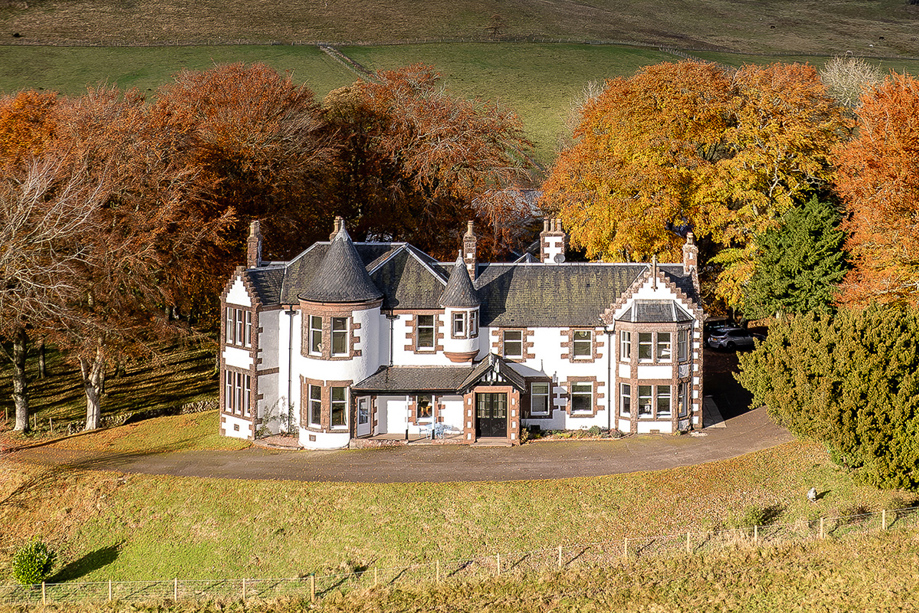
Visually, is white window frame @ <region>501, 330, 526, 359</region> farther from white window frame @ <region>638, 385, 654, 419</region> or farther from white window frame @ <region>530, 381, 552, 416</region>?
white window frame @ <region>638, 385, 654, 419</region>

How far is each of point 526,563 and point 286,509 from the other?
371 inches

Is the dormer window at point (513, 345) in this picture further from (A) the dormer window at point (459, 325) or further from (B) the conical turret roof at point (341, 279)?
(B) the conical turret roof at point (341, 279)

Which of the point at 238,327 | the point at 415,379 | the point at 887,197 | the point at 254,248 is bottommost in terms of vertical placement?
the point at 415,379

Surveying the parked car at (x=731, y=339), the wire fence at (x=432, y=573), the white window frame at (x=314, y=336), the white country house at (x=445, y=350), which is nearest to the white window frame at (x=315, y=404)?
the white country house at (x=445, y=350)

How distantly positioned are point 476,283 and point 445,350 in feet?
13.3

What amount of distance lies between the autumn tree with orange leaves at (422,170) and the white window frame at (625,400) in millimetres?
16496

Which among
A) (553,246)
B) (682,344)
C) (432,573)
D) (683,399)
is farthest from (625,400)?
(432,573)

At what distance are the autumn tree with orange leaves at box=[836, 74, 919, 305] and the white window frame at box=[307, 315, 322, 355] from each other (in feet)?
80.5

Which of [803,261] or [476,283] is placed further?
[803,261]

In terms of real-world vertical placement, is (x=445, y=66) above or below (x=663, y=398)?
above

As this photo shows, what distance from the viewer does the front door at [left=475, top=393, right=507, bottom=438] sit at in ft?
128

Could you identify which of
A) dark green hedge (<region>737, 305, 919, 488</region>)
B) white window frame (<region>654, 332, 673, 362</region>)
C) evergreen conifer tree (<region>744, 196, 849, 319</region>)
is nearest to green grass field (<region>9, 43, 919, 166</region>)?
evergreen conifer tree (<region>744, 196, 849, 319</region>)

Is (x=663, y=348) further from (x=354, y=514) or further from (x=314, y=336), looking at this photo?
(x=354, y=514)

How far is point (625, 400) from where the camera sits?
40.4 m
